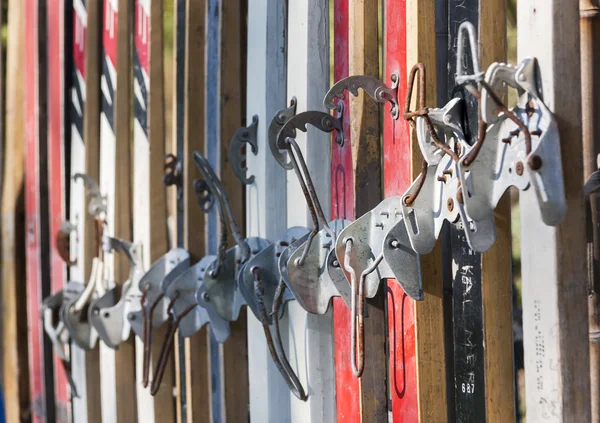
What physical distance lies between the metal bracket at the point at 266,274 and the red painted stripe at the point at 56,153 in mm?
1295

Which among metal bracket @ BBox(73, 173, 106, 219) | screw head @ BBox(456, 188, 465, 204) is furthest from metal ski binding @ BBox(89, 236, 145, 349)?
screw head @ BBox(456, 188, 465, 204)

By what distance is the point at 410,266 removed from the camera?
1.47m

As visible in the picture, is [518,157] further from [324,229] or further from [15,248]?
[15,248]

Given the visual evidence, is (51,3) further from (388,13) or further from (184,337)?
(388,13)

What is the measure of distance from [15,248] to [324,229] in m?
2.08

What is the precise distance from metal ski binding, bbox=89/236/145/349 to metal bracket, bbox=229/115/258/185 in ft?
1.98

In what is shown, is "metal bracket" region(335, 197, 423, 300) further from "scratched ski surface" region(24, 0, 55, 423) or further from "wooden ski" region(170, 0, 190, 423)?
"scratched ski surface" region(24, 0, 55, 423)

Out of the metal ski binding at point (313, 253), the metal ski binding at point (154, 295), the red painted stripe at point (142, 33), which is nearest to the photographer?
the metal ski binding at point (313, 253)

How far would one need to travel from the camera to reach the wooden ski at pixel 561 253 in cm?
114

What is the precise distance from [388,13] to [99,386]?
1.82 m

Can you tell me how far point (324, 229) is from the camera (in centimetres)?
168

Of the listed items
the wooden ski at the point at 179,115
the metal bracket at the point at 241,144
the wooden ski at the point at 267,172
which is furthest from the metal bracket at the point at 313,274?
the wooden ski at the point at 179,115

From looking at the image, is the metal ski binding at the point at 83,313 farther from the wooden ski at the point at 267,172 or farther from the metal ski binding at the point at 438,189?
the metal ski binding at the point at 438,189

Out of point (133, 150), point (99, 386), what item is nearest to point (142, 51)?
point (133, 150)
